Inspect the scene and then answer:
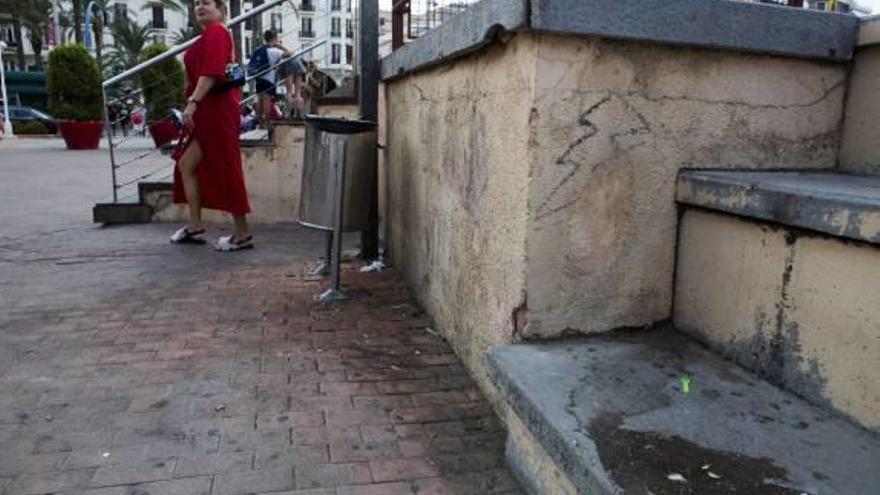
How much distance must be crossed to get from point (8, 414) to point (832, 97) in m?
3.57

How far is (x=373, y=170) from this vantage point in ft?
14.5

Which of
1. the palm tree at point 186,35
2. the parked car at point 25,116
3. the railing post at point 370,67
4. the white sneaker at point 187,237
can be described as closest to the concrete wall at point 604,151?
the railing post at point 370,67

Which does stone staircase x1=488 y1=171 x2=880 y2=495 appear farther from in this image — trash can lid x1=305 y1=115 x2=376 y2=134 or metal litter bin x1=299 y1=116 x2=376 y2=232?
trash can lid x1=305 y1=115 x2=376 y2=134

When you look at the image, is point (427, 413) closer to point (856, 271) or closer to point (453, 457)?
point (453, 457)

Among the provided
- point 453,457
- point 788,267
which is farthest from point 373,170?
point 788,267

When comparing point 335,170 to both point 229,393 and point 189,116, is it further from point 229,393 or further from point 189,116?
point 189,116

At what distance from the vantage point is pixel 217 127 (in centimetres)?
547

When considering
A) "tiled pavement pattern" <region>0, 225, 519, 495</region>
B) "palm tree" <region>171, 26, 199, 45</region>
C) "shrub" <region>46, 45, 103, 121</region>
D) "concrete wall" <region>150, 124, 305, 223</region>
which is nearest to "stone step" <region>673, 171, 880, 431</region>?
"tiled pavement pattern" <region>0, 225, 519, 495</region>

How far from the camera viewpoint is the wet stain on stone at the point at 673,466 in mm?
1498

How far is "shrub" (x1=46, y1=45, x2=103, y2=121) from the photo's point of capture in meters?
21.0

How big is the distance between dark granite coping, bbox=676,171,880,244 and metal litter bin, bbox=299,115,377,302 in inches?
89.9

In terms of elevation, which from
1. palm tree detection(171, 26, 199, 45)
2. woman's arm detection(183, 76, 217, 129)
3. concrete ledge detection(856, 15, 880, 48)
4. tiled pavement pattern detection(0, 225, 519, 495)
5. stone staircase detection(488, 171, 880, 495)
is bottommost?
tiled pavement pattern detection(0, 225, 519, 495)

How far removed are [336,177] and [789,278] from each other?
2.82 meters

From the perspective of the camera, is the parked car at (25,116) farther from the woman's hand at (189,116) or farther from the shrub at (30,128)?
the woman's hand at (189,116)
